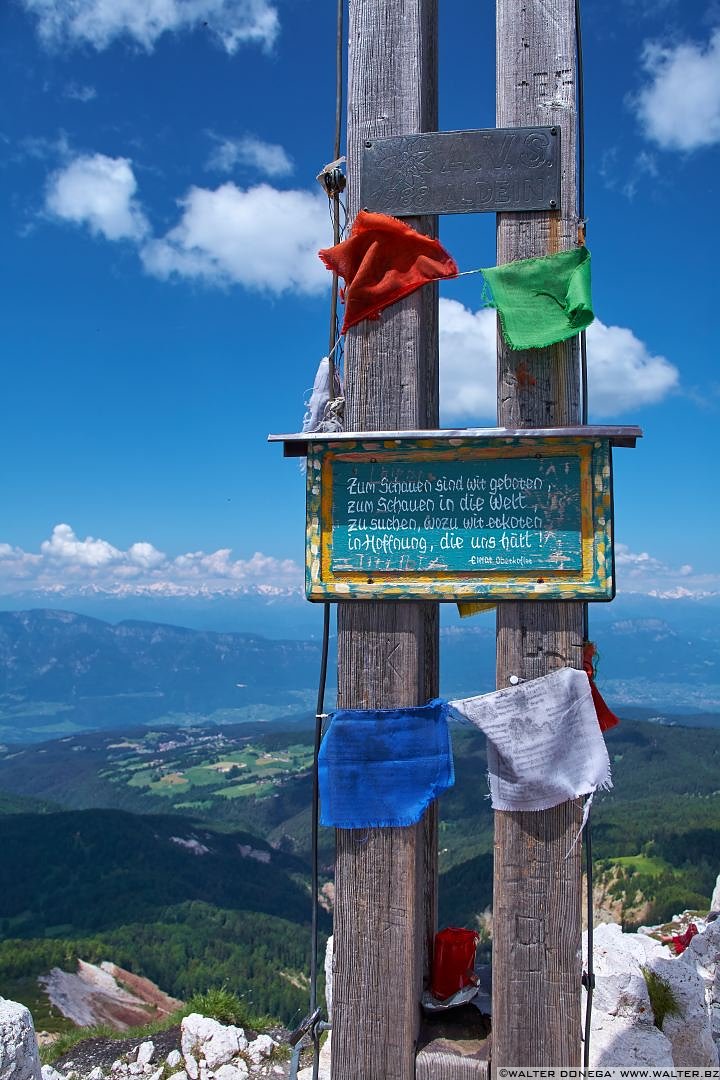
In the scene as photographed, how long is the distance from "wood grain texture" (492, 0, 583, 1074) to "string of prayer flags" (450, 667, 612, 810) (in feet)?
0.23

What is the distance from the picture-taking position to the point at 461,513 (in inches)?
147

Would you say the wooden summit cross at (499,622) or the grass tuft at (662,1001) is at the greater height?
the wooden summit cross at (499,622)

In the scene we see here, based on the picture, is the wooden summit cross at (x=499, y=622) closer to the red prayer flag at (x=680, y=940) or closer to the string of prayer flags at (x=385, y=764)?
the string of prayer flags at (x=385, y=764)

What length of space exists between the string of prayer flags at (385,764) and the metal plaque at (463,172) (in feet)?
7.83

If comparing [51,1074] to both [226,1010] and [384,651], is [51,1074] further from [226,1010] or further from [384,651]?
[384,651]

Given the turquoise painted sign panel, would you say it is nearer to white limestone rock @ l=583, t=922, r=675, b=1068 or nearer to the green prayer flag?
the green prayer flag

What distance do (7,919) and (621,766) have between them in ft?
296

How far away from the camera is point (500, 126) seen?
3826 mm

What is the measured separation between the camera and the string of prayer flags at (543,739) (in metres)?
3.68

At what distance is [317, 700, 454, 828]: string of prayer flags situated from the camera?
3797 millimetres

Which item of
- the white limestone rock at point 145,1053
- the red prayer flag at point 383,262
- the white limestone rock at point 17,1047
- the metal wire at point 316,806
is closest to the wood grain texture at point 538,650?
the red prayer flag at point 383,262

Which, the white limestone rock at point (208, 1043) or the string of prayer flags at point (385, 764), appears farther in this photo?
the white limestone rock at point (208, 1043)

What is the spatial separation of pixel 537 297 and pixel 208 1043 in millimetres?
9271

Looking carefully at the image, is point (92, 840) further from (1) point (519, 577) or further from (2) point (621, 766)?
(1) point (519, 577)
